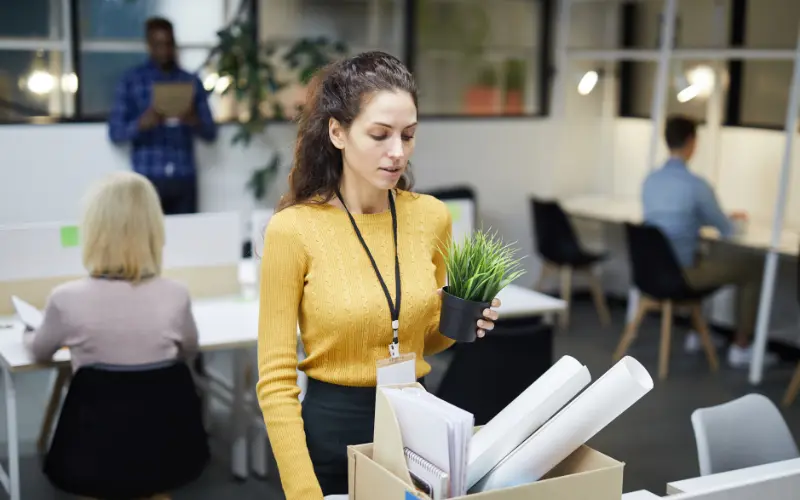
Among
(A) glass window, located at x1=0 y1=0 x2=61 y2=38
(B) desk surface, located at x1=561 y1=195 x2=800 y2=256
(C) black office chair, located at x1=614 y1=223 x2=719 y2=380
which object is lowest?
(C) black office chair, located at x1=614 y1=223 x2=719 y2=380

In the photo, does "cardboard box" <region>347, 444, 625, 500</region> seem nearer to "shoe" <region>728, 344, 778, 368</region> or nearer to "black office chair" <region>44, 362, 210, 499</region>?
"black office chair" <region>44, 362, 210, 499</region>

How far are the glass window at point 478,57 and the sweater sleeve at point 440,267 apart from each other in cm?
460

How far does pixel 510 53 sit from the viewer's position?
6.80m

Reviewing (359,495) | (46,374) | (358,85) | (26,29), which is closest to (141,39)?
(26,29)

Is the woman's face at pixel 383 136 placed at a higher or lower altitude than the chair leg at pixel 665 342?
higher

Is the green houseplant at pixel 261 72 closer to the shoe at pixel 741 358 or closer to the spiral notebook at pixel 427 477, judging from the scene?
the shoe at pixel 741 358

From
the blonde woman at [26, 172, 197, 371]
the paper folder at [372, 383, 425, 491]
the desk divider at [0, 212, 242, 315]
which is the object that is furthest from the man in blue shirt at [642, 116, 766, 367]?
the paper folder at [372, 383, 425, 491]

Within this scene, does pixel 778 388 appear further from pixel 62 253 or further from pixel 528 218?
pixel 62 253

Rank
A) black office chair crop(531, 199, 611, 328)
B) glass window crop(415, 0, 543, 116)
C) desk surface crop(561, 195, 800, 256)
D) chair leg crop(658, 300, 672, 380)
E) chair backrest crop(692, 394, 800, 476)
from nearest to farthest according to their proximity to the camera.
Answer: chair backrest crop(692, 394, 800, 476) → desk surface crop(561, 195, 800, 256) → chair leg crop(658, 300, 672, 380) → black office chair crop(531, 199, 611, 328) → glass window crop(415, 0, 543, 116)

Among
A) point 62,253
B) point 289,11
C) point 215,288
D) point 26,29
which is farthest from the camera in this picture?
point 289,11

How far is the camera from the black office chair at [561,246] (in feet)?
20.3

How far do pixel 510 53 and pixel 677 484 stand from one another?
17.6 ft

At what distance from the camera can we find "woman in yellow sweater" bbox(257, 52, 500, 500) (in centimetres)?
162

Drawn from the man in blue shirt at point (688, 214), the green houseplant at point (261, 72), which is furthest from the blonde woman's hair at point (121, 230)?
the man in blue shirt at point (688, 214)
